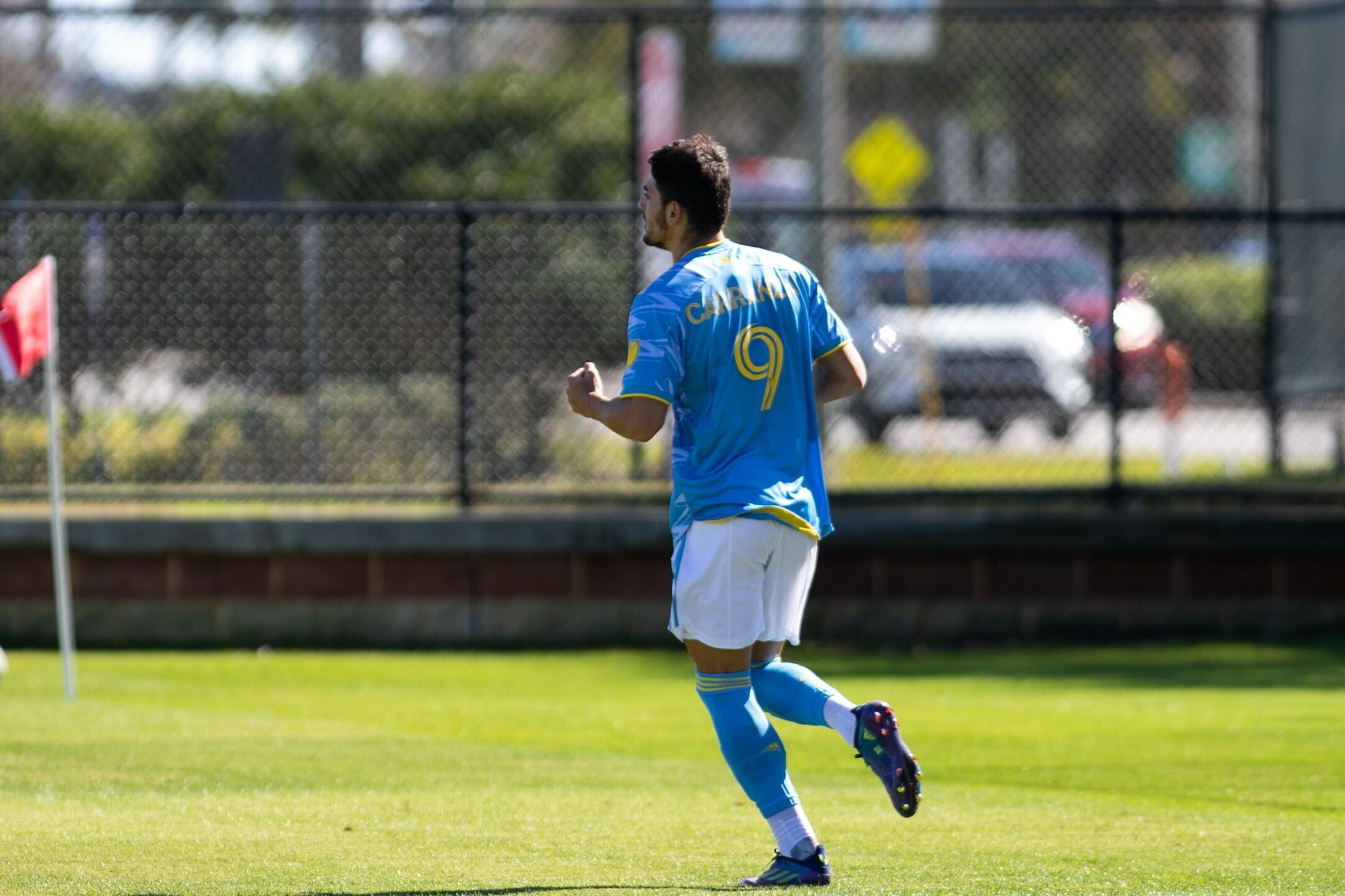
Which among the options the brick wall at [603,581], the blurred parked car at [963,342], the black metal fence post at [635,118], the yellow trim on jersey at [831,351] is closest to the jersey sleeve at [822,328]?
the yellow trim on jersey at [831,351]

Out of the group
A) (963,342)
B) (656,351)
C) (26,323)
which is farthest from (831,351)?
(963,342)

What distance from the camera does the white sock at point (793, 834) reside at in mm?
4629

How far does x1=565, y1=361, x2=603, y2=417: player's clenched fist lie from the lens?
15.0ft

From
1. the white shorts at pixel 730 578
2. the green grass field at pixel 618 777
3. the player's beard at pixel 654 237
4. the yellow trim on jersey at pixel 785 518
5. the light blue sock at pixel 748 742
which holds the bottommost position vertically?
the green grass field at pixel 618 777

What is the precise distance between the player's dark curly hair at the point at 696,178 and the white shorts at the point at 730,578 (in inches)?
30.0

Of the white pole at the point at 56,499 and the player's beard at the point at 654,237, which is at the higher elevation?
the player's beard at the point at 654,237

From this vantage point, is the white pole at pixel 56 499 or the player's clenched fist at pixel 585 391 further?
the white pole at pixel 56 499

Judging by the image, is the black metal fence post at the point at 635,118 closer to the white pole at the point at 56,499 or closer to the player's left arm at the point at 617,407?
the white pole at the point at 56,499

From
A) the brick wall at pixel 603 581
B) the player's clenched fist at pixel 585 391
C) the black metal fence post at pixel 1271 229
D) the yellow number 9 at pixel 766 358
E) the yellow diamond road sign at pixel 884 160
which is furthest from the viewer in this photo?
the yellow diamond road sign at pixel 884 160

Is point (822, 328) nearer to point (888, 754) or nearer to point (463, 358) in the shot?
point (888, 754)

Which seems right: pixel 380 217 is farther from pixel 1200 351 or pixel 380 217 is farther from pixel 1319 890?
pixel 1319 890

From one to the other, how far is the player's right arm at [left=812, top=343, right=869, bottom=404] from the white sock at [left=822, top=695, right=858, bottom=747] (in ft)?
2.63

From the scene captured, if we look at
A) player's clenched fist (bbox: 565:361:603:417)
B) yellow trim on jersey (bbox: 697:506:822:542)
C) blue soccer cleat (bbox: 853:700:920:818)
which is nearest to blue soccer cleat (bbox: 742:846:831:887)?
blue soccer cleat (bbox: 853:700:920:818)

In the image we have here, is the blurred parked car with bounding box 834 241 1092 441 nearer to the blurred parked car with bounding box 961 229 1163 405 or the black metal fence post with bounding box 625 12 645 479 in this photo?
the blurred parked car with bounding box 961 229 1163 405
